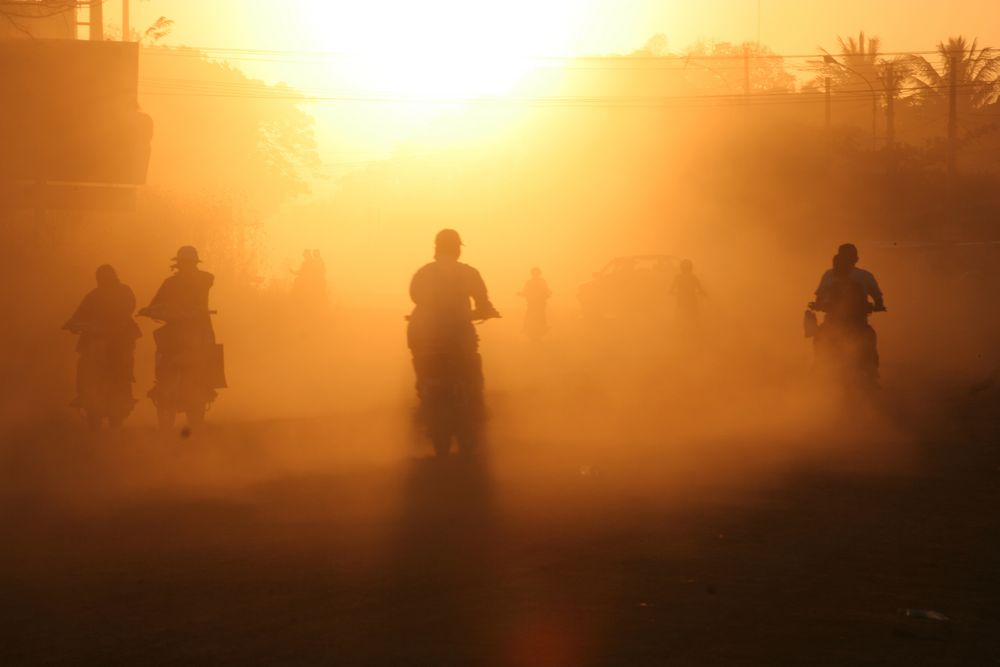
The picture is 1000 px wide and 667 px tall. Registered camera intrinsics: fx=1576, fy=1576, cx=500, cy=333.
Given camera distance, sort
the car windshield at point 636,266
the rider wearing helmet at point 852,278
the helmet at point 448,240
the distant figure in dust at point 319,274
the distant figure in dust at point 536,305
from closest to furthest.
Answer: the helmet at point 448,240
the rider wearing helmet at point 852,278
the distant figure in dust at point 536,305
the car windshield at point 636,266
the distant figure in dust at point 319,274

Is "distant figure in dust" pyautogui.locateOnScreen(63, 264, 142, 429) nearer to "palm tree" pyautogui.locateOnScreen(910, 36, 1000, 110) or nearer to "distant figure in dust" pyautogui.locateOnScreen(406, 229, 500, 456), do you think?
"distant figure in dust" pyautogui.locateOnScreen(406, 229, 500, 456)

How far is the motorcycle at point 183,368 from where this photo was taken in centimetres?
1406

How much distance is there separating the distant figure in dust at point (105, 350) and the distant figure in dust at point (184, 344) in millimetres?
883

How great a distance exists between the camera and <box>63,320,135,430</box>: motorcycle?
14812 millimetres

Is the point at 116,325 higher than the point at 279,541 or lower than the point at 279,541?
higher

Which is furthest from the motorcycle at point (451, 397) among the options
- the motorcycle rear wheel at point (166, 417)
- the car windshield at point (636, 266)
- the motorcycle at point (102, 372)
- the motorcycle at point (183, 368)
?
the car windshield at point (636, 266)

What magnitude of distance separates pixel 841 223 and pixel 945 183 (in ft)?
13.4

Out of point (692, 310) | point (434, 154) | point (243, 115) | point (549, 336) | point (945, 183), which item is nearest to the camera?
point (692, 310)

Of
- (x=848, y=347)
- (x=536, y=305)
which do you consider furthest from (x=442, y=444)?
(x=536, y=305)

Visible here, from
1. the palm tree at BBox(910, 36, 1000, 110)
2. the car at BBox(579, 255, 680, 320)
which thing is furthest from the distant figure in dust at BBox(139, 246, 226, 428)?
the palm tree at BBox(910, 36, 1000, 110)

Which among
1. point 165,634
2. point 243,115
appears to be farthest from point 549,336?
point 243,115

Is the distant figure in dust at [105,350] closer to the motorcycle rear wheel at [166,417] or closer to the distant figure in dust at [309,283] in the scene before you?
the motorcycle rear wheel at [166,417]

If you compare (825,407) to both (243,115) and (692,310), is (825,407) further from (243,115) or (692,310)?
(243,115)

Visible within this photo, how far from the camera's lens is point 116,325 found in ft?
49.2
